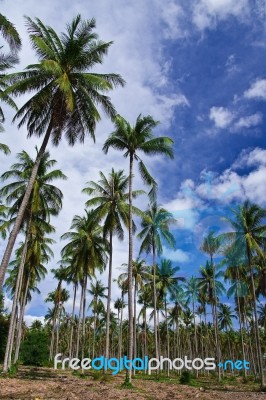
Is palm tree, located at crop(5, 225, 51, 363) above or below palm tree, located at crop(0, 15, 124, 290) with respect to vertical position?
below

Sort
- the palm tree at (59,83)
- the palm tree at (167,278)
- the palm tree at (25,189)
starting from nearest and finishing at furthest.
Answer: the palm tree at (59,83) → the palm tree at (25,189) → the palm tree at (167,278)

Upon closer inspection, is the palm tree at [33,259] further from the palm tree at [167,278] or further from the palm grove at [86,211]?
the palm tree at [167,278]

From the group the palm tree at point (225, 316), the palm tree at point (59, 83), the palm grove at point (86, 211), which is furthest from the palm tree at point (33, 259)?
the palm tree at point (225, 316)

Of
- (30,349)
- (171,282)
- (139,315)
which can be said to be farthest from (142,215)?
(139,315)

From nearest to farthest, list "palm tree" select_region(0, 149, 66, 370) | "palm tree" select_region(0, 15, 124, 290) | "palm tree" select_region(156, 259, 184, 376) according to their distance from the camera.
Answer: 1. "palm tree" select_region(0, 15, 124, 290)
2. "palm tree" select_region(0, 149, 66, 370)
3. "palm tree" select_region(156, 259, 184, 376)

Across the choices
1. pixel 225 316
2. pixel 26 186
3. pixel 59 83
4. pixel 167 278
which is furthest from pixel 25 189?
pixel 225 316

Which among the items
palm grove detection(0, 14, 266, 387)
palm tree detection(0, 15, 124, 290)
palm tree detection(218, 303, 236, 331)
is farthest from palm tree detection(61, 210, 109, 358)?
palm tree detection(218, 303, 236, 331)

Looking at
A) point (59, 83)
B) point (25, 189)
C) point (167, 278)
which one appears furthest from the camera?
point (167, 278)

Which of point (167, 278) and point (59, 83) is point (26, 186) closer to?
point (59, 83)

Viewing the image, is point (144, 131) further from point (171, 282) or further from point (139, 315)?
point (139, 315)

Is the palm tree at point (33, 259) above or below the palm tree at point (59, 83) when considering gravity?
below

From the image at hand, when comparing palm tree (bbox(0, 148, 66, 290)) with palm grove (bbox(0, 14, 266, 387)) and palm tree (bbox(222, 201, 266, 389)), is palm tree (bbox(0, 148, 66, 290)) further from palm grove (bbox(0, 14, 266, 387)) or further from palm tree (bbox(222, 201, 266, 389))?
palm tree (bbox(222, 201, 266, 389))

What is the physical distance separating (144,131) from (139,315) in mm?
35943

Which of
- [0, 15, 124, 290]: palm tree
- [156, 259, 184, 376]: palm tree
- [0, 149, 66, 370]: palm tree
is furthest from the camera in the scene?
[156, 259, 184, 376]: palm tree
